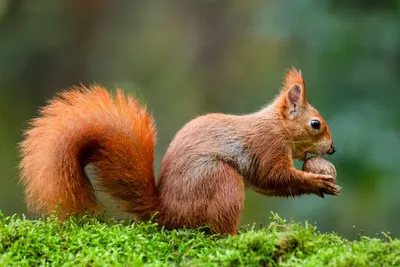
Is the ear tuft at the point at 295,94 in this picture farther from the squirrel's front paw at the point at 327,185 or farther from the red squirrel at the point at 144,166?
the squirrel's front paw at the point at 327,185

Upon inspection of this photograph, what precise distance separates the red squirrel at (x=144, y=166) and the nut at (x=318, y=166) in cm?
7

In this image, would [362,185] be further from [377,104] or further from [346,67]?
[346,67]

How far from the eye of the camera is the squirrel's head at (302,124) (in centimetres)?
271

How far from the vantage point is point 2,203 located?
4688 millimetres

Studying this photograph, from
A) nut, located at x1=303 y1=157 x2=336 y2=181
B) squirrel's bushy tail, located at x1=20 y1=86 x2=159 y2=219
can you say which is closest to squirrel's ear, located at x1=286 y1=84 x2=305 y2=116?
nut, located at x1=303 y1=157 x2=336 y2=181

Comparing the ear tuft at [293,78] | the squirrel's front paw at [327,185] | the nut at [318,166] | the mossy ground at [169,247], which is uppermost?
the ear tuft at [293,78]

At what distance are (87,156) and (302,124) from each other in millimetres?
1002

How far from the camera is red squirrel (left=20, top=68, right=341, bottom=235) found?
2305 mm

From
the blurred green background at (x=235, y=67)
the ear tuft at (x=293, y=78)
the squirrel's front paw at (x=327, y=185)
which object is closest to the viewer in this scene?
the squirrel's front paw at (x=327, y=185)

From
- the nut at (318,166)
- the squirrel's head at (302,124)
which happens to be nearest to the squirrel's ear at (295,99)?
the squirrel's head at (302,124)

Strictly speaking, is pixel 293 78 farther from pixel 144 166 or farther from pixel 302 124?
pixel 144 166

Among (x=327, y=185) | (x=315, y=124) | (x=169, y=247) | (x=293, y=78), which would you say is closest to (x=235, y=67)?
(x=293, y=78)

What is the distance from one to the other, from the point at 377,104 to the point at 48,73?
266cm

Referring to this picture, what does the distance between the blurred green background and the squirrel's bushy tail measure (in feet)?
4.82
